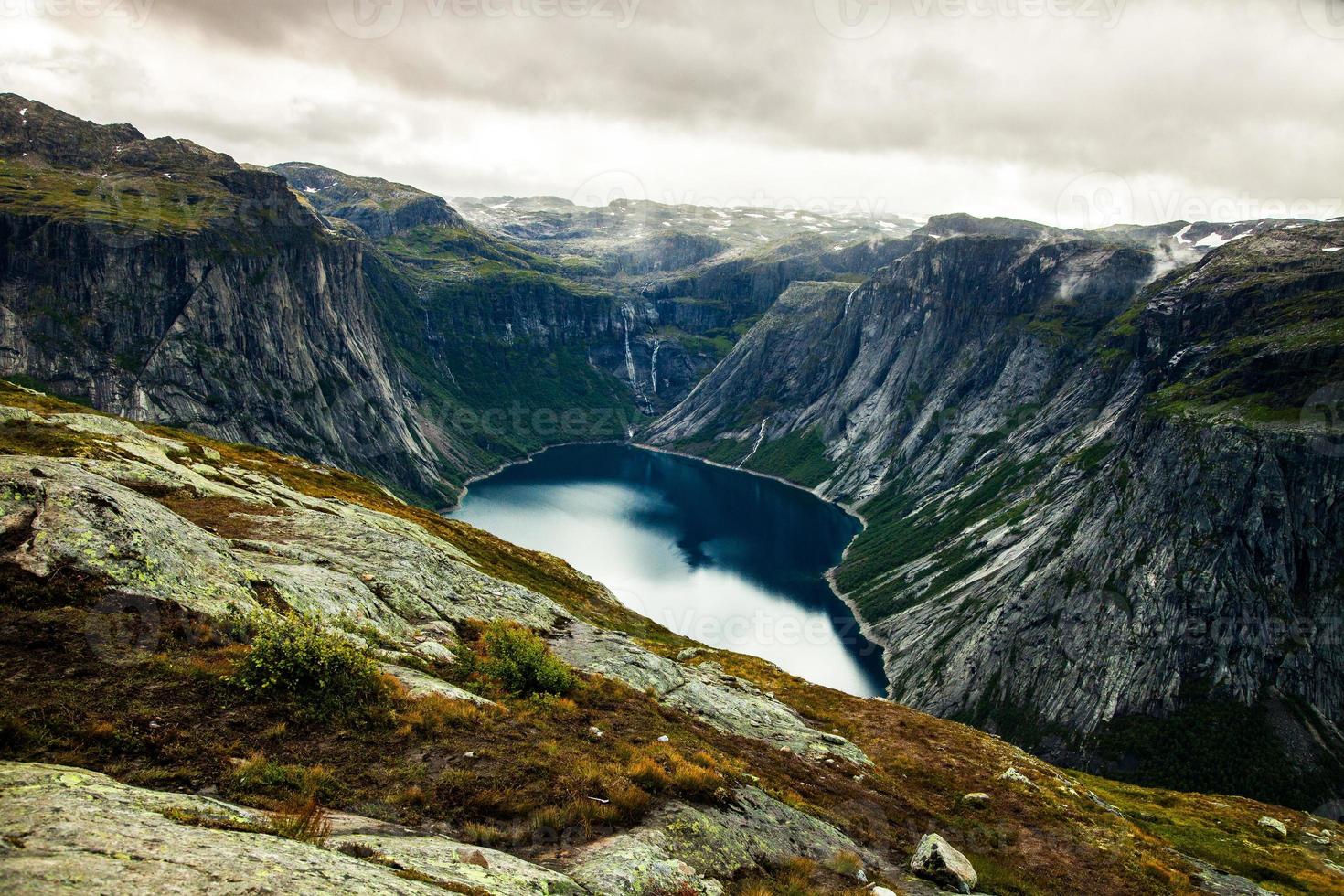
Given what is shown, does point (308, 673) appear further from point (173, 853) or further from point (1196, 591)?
point (1196, 591)

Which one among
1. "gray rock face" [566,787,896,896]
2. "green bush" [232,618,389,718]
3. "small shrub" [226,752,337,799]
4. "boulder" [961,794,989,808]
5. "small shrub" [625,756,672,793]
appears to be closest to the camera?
"small shrub" [226,752,337,799]

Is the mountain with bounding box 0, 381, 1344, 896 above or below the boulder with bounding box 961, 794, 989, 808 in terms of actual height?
above

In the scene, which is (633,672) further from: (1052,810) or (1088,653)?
(1088,653)

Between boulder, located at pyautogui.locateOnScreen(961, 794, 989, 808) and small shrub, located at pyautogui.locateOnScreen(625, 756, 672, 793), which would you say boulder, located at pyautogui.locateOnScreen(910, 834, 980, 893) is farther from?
boulder, located at pyautogui.locateOnScreen(961, 794, 989, 808)

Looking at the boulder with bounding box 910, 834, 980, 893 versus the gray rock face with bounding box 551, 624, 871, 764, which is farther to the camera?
the gray rock face with bounding box 551, 624, 871, 764

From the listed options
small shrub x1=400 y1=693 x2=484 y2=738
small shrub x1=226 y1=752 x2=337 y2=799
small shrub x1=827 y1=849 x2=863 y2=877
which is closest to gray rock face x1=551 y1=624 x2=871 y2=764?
small shrub x1=827 y1=849 x2=863 y2=877

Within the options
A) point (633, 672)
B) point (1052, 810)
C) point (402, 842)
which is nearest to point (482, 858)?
point (402, 842)

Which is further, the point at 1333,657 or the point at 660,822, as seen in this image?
the point at 1333,657
